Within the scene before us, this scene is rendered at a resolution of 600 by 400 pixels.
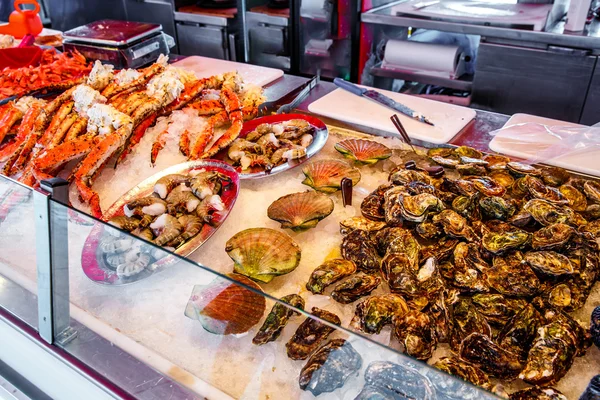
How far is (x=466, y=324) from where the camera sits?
3.38 feet

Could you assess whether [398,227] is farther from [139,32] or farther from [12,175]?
[139,32]

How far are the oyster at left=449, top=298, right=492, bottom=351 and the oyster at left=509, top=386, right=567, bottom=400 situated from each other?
14 centimetres

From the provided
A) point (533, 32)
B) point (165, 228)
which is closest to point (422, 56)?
point (533, 32)

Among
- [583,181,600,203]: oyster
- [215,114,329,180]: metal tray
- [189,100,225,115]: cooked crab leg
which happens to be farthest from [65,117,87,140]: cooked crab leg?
[583,181,600,203]: oyster

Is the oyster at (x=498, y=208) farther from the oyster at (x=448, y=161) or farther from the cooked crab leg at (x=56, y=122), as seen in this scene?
the cooked crab leg at (x=56, y=122)

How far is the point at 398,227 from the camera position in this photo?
130cm

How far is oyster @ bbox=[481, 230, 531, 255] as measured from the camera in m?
1.18

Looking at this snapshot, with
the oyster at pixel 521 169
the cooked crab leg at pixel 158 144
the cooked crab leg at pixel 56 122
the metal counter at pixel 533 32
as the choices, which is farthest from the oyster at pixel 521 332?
the metal counter at pixel 533 32

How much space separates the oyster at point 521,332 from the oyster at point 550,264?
0.12 meters

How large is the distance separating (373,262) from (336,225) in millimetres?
223

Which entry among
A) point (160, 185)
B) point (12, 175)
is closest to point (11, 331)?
point (160, 185)

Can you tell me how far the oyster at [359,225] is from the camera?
4.28 ft

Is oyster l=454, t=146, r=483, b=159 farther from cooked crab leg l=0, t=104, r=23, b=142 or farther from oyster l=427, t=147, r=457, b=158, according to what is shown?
cooked crab leg l=0, t=104, r=23, b=142

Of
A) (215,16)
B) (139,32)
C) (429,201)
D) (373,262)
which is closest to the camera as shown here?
(373,262)
